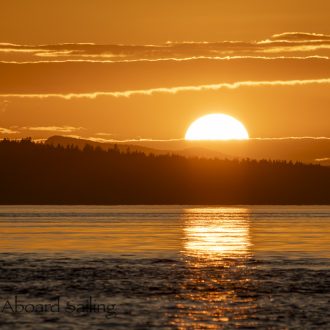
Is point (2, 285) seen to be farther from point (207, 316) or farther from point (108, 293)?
point (207, 316)

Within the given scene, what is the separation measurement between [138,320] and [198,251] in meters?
47.0

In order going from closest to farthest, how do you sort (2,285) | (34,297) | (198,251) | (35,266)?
1. (34,297)
2. (2,285)
3. (35,266)
4. (198,251)

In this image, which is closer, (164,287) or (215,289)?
(215,289)

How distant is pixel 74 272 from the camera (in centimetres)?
7125

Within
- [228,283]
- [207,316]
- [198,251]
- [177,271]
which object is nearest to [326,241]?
[198,251]

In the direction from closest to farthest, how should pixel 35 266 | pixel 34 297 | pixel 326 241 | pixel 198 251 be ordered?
pixel 34 297 < pixel 35 266 < pixel 198 251 < pixel 326 241

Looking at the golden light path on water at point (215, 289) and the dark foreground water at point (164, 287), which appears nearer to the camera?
the dark foreground water at point (164, 287)

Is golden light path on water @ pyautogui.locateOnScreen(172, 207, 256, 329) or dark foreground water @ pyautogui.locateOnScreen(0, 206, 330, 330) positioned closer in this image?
dark foreground water @ pyautogui.locateOnScreen(0, 206, 330, 330)

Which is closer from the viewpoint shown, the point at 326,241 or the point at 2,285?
the point at 2,285

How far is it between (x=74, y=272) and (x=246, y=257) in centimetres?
2077

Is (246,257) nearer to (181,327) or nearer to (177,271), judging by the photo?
(177,271)

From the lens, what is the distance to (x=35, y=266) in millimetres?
75875

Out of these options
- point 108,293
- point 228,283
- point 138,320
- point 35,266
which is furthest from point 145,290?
point 35,266

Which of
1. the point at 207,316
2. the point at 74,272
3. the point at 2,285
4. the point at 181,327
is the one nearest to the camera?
the point at 181,327
